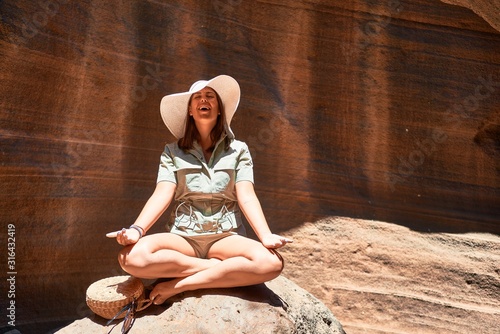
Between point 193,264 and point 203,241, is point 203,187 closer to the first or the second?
point 203,241

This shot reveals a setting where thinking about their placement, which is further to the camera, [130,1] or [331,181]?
[331,181]

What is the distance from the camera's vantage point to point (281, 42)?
19.5ft

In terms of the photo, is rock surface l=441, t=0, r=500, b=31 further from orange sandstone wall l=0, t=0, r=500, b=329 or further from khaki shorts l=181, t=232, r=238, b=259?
khaki shorts l=181, t=232, r=238, b=259

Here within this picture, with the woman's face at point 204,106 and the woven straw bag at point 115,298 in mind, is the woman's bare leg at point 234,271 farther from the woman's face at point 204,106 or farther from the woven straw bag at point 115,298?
the woman's face at point 204,106

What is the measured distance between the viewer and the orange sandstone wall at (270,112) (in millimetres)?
4879

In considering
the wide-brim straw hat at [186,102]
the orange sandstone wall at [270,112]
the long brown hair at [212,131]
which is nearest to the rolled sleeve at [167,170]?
the long brown hair at [212,131]

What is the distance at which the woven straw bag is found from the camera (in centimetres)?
355

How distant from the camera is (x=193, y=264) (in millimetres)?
3559

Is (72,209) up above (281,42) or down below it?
below

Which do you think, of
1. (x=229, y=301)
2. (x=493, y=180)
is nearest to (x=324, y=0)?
(x=493, y=180)

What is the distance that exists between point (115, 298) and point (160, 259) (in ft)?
1.22

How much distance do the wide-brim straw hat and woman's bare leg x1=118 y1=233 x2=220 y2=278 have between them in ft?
2.38

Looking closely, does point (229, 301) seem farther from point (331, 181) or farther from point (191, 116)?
point (331, 181)

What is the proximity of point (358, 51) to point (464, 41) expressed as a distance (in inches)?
40.7
